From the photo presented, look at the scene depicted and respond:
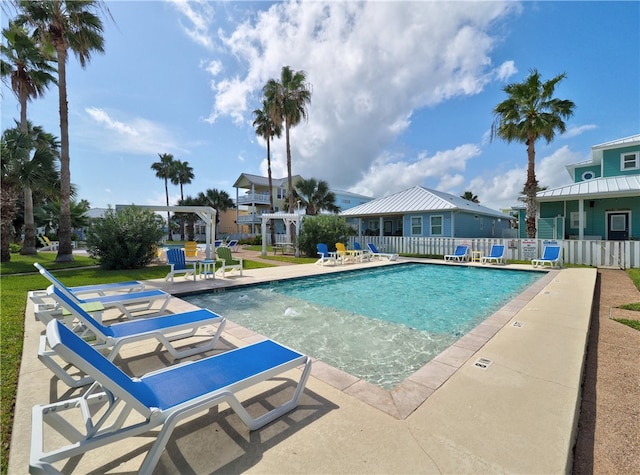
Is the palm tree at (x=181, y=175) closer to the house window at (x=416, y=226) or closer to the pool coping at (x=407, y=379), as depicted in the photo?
the house window at (x=416, y=226)

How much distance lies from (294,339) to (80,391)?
2861mm

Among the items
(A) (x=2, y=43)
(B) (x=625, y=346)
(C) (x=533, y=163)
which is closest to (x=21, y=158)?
(A) (x=2, y=43)

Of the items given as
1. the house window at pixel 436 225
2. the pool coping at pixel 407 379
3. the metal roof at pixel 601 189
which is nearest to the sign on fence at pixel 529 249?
the metal roof at pixel 601 189

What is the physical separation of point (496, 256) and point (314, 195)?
19.8 metres

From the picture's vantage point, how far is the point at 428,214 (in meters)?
20.7

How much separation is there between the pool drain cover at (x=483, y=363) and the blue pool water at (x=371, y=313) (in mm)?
817

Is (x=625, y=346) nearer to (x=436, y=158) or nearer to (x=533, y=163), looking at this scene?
(x=533, y=163)

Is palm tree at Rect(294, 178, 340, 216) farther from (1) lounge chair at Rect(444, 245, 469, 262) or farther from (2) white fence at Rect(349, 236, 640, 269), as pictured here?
(1) lounge chair at Rect(444, 245, 469, 262)

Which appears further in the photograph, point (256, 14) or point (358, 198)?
point (358, 198)

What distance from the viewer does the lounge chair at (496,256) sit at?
586 inches

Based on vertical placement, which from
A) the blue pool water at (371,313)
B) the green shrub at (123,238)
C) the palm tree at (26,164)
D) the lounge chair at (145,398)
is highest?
the palm tree at (26,164)

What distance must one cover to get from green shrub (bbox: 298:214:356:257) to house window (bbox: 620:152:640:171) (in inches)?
716

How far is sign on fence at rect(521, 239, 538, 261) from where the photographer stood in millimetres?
14852

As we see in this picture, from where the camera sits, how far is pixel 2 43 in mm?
17359
